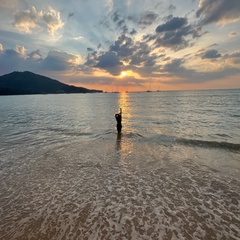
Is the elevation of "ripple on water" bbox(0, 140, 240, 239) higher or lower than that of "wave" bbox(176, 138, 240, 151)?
higher

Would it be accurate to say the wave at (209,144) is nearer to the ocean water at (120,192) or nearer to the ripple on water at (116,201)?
the ocean water at (120,192)


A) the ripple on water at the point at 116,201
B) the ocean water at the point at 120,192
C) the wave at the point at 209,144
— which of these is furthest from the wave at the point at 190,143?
the ripple on water at the point at 116,201

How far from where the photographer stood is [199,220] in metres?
7.85

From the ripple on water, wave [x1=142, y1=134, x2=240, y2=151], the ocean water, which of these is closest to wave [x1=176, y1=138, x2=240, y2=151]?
wave [x1=142, y1=134, x2=240, y2=151]

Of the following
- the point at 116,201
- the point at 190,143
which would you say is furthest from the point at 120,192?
the point at 190,143

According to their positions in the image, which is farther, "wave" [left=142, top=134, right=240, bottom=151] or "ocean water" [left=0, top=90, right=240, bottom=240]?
"wave" [left=142, top=134, right=240, bottom=151]

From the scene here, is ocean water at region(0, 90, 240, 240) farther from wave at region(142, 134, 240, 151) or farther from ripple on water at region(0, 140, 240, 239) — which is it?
wave at region(142, 134, 240, 151)

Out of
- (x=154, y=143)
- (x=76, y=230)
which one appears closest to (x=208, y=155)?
(x=154, y=143)

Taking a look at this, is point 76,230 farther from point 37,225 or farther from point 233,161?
point 233,161

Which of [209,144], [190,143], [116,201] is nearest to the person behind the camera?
[116,201]

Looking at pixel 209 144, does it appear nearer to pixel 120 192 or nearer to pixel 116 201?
pixel 120 192

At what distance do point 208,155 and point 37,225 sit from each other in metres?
14.4

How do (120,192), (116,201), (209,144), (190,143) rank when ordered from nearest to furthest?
(116,201)
(120,192)
(209,144)
(190,143)

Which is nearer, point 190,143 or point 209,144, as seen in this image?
point 209,144
